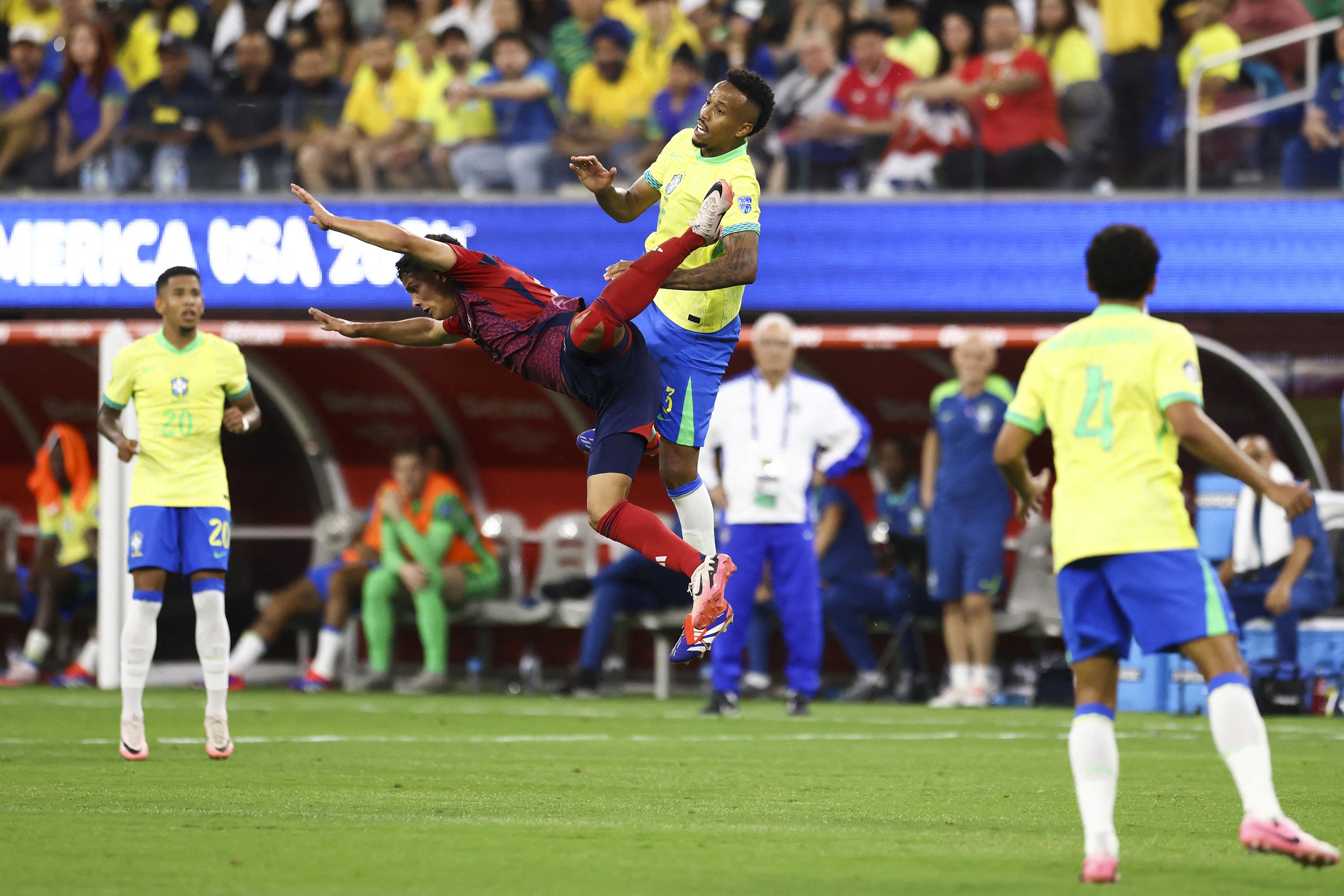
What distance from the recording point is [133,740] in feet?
28.1

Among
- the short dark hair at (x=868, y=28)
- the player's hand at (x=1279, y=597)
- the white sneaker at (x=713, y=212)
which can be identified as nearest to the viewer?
the white sneaker at (x=713, y=212)

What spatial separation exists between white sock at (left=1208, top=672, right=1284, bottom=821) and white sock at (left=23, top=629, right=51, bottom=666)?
1208 cm

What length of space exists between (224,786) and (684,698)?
7.41m

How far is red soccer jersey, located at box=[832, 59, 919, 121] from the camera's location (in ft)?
47.0

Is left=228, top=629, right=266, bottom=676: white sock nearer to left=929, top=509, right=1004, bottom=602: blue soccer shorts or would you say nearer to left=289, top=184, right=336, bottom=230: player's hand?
left=929, top=509, right=1004, bottom=602: blue soccer shorts

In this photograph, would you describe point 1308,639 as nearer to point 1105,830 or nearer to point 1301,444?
point 1301,444

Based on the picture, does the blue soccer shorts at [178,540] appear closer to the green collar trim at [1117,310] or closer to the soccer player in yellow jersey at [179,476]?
the soccer player in yellow jersey at [179,476]

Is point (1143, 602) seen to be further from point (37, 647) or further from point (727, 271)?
point (37, 647)

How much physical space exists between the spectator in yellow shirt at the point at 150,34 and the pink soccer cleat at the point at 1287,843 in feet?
43.4

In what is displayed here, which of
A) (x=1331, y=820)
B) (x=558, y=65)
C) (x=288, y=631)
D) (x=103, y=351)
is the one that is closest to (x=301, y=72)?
(x=558, y=65)

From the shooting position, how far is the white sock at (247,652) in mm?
14734

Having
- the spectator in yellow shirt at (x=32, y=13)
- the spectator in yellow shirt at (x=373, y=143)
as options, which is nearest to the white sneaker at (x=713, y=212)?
the spectator in yellow shirt at (x=373, y=143)

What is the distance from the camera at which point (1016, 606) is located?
14000mm

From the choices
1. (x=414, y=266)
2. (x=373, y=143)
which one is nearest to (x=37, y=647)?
(x=373, y=143)
